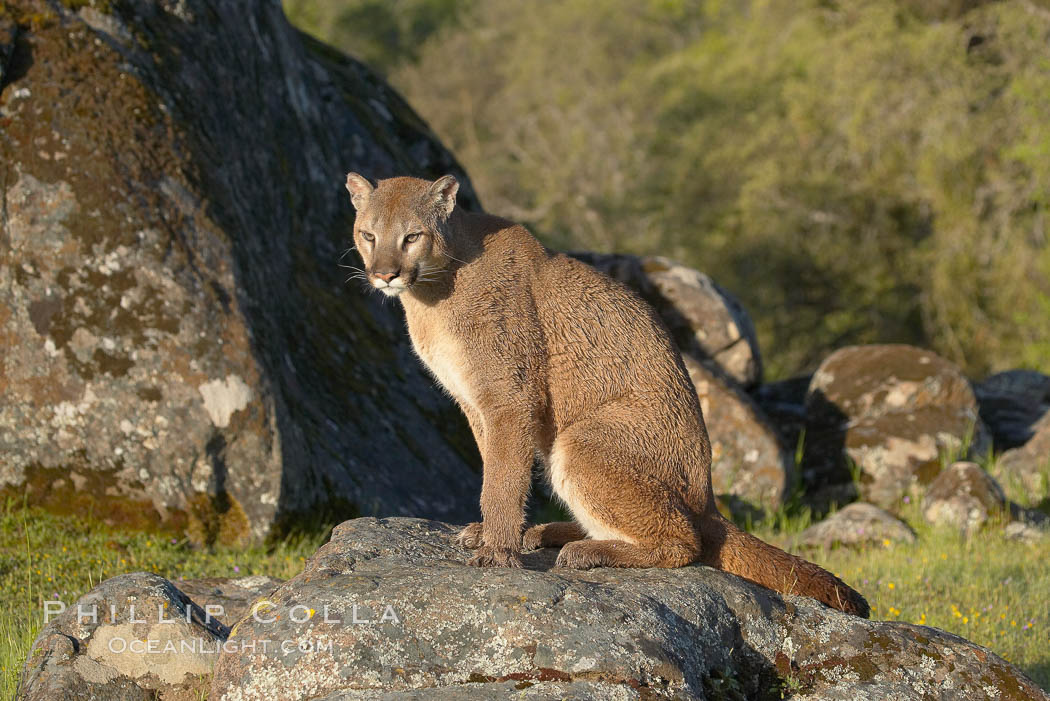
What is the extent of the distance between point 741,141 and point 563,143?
28.1ft

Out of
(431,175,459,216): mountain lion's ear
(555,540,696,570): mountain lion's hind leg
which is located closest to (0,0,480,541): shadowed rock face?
(431,175,459,216): mountain lion's ear

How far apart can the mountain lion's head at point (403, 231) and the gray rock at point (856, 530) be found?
646 cm

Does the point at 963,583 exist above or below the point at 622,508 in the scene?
below

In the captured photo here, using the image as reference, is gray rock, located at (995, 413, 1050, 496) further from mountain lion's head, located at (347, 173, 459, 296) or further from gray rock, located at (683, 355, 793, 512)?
mountain lion's head, located at (347, 173, 459, 296)

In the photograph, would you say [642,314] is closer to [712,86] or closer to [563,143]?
[712,86]

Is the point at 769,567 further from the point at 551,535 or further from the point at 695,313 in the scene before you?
the point at 695,313

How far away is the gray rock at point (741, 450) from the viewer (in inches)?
545

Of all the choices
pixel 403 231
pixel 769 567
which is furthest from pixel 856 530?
pixel 403 231

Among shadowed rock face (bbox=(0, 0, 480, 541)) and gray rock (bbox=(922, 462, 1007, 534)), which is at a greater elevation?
shadowed rock face (bbox=(0, 0, 480, 541))

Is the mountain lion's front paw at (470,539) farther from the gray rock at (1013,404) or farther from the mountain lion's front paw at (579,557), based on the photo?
the gray rock at (1013,404)

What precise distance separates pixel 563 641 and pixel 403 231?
3273 mm

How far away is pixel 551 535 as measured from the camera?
25.7 ft

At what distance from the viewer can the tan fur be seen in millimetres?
7180

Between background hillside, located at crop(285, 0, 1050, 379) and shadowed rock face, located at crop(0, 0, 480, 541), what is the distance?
18.9 meters
